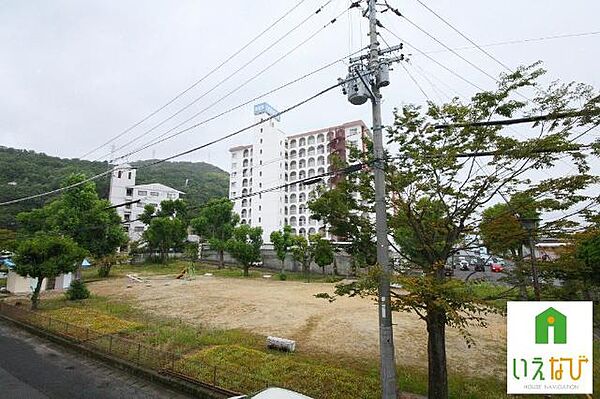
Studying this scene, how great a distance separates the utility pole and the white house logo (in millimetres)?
2168

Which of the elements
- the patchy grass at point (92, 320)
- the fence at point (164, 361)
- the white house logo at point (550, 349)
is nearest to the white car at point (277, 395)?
the fence at point (164, 361)

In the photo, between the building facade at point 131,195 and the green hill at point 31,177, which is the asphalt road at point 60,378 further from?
the building facade at point 131,195

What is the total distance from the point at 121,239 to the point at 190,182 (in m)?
64.8

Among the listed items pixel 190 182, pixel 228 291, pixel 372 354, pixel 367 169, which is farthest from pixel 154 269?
pixel 190 182

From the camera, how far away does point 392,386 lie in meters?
6.60

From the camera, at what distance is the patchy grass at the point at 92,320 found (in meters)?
14.1

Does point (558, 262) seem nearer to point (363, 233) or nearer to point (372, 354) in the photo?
point (363, 233)

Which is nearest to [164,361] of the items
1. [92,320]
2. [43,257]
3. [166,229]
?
[92,320]

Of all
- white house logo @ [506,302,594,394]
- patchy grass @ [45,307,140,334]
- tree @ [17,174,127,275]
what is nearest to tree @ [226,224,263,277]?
tree @ [17,174,127,275]

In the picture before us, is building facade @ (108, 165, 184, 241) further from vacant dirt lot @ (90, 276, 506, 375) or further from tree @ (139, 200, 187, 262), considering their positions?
vacant dirt lot @ (90, 276, 506, 375)

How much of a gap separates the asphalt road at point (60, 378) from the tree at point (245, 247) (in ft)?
79.3

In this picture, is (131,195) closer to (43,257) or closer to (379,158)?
(43,257)

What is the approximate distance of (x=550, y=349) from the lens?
6.04 meters

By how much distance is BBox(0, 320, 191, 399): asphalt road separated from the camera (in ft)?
28.8
